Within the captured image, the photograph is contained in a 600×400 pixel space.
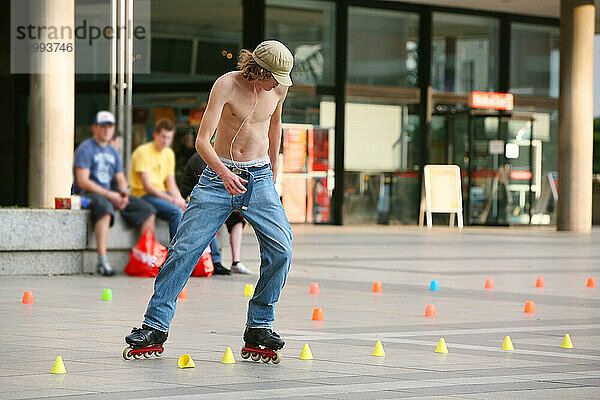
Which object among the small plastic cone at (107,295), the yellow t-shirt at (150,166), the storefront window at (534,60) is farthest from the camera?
the storefront window at (534,60)

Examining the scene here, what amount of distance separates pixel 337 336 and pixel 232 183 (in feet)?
5.69

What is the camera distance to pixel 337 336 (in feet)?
24.6

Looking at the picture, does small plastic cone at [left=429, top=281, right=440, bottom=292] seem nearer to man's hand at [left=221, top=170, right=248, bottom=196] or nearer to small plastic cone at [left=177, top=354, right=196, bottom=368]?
man's hand at [left=221, top=170, right=248, bottom=196]

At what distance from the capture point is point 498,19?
1135 inches

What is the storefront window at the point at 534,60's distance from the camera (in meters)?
28.9

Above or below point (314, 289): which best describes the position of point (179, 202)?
above

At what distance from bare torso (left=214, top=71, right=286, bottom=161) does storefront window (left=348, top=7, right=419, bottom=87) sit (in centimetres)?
2006

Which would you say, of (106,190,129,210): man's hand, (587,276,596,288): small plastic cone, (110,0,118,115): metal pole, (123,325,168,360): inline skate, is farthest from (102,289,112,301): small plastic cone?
(110,0,118,115): metal pole

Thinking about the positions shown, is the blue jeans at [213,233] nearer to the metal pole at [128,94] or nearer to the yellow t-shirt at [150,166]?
the yellow t-shirt at [150,166]

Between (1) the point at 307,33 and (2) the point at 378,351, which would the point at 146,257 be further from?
(1) the point at 307,33

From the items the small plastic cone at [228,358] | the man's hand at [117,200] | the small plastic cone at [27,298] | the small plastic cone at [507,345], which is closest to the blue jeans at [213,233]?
the small plastic cone at [228,358]

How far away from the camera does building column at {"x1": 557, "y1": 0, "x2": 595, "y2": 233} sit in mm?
24453

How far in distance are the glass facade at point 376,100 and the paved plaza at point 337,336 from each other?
32.2 ft

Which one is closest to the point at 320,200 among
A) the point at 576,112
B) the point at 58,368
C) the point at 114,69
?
the point at 576,112
